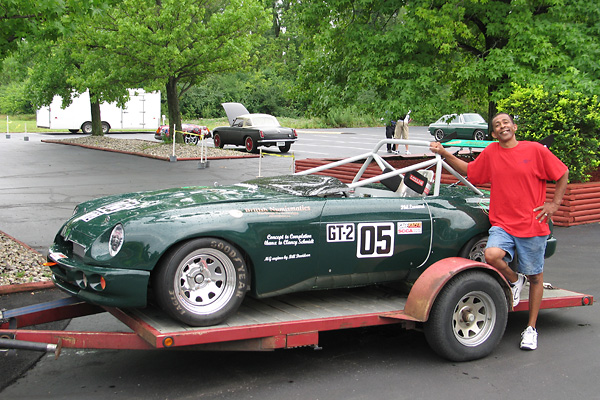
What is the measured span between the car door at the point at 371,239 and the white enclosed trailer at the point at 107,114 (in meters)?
35.7

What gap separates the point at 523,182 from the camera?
16.1 ft

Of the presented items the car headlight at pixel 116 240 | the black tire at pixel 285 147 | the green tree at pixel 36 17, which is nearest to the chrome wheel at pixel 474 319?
the car headlight at pixel 116 240

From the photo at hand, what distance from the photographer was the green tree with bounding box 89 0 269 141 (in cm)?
2146

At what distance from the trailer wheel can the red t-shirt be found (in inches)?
19.4

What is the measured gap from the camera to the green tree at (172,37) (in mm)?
21456

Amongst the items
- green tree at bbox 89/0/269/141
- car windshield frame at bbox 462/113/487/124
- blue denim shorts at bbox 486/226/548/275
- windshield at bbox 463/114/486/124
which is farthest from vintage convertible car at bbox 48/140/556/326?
windshield at bbox 463/114/486/124

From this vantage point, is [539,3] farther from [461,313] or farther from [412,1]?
[461,313]

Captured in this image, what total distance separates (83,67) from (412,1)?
1626 centimetres

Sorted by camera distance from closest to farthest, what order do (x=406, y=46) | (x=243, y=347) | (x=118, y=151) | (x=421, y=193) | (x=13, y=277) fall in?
(x=243, y=347), (x=421, y=193), (x=13, y=277), (x=406, y=46), (x=118, y=151)

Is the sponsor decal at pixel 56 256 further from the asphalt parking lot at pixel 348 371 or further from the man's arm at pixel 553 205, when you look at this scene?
the man's arm at pixel 553 205

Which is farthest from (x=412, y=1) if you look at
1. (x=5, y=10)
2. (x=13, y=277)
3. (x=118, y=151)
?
(x=118, y=151)

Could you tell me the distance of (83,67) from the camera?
24.8m

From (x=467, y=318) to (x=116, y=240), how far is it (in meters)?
2.57

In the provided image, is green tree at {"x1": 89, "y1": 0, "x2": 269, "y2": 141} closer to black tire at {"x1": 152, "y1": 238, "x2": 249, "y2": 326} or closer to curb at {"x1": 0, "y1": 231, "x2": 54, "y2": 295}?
curb at {"x1": 0, "y1": 231, "x2": 54, "y2": 295}
